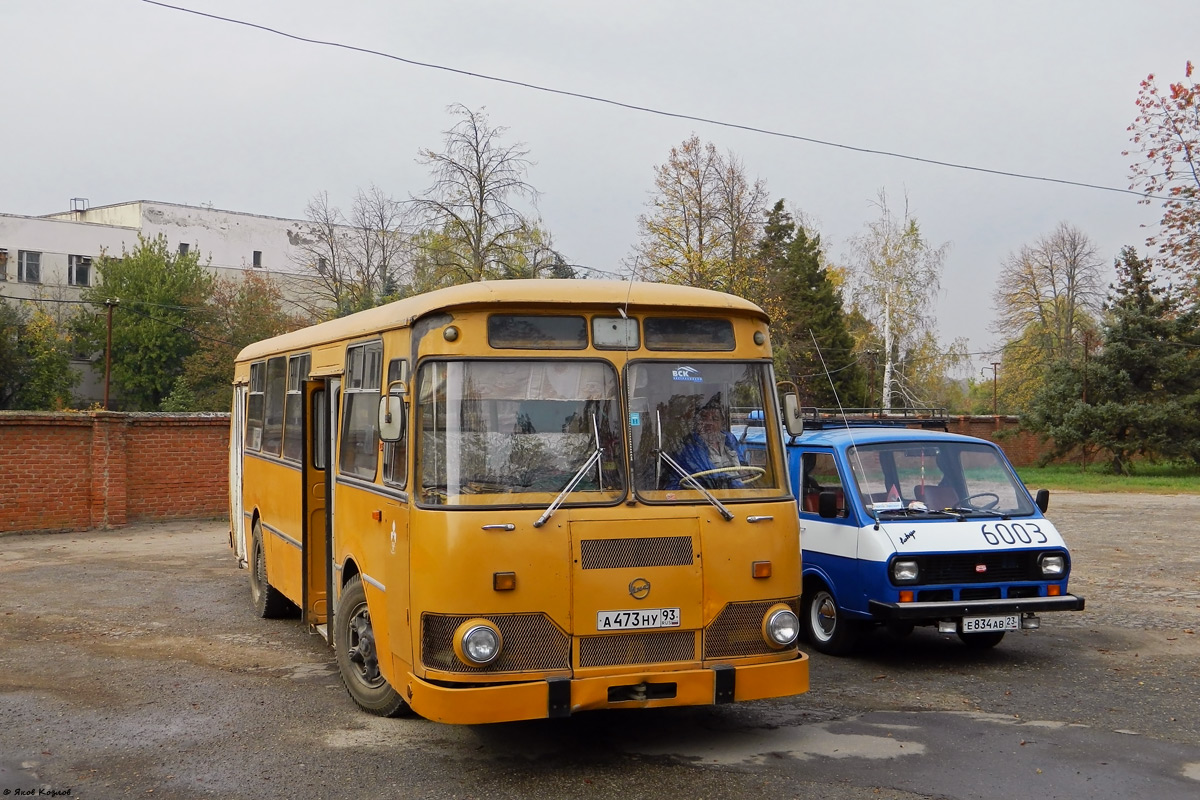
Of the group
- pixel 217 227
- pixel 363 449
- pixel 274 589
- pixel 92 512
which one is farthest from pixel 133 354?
pixel 363 449

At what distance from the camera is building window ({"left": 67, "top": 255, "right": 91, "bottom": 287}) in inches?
2576

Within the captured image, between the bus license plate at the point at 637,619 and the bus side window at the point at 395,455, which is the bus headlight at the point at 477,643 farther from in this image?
the bus side window at the point at 395,455

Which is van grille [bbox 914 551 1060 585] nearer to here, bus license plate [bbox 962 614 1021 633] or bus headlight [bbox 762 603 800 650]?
bus license plate [bbox 962 614 1021 633]

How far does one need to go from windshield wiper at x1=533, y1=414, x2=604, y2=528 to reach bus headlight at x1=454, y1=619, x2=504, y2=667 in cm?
61

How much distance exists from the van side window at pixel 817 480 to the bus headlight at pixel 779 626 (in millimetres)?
3057

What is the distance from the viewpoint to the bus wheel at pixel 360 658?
24.8 feet

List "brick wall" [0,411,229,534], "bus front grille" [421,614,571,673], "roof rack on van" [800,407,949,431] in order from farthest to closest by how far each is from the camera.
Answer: "brick wall" [0,411,229,534]
"roof rack on van" [800,407,949,431]
"bus front grille" [421,614,571,673]

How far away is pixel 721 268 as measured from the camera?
36469 mm

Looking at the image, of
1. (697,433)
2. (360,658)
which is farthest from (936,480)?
(360,658)

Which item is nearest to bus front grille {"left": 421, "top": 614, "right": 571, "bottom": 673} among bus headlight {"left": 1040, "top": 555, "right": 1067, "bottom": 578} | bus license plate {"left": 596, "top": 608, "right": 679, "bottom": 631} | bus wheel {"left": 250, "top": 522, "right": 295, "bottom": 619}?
bus license plate {"left": 596, "top": 608, "right": 679, "bottom": 631}

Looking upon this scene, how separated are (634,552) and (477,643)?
0.98 metres

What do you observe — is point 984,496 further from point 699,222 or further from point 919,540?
point 699,222

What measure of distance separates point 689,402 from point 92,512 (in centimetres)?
1769

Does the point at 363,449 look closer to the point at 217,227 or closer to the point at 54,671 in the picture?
the point at 54,671
